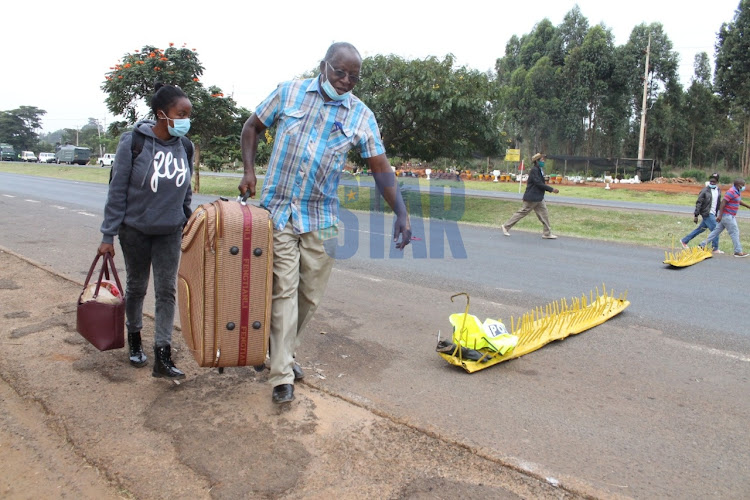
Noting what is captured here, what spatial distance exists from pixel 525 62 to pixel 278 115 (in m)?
49.8

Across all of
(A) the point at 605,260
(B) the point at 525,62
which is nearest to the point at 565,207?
(A) the point at 605,260

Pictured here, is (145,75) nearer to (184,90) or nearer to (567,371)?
(184,90)

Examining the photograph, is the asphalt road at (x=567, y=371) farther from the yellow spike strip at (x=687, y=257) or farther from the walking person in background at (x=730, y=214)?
the walking person in background at (x=730, y=214)

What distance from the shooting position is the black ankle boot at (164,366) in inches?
150

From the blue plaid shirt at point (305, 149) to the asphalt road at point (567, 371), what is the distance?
1.16 metres

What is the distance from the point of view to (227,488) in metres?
2.61

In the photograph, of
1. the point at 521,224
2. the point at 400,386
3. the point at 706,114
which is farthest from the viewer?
the point at 706,114

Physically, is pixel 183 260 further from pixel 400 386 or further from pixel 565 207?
pixel 565 207

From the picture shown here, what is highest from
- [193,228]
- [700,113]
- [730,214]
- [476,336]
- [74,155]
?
[700,113]

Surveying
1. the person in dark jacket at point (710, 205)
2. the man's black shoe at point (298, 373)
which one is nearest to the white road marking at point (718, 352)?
the man's black shoe at point (298, 373)

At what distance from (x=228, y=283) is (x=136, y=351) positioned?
50.2 inches

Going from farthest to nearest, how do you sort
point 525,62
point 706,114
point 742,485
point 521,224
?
point 525,62 → point 706,114 → point 521,224 → point 742,485

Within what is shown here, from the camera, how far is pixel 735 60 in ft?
117

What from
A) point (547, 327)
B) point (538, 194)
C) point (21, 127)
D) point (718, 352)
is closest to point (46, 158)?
point (21, 127)
